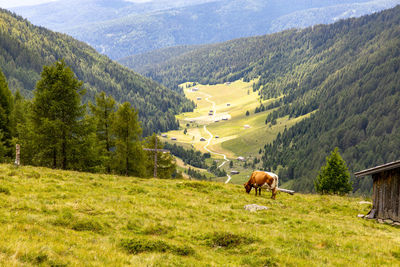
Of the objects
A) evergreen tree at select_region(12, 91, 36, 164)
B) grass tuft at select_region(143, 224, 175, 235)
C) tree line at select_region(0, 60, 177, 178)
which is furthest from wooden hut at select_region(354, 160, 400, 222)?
evergreen tree at select_region(12, 91, 36, 164)

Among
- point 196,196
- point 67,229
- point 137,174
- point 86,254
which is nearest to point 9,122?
Answer: point 137,174

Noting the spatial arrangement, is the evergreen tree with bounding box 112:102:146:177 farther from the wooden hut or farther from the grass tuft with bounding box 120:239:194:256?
the grass tuft with bounding box 120:239:194:256

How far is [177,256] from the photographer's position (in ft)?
45.7

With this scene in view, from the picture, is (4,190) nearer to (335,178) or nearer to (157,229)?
(157,229)

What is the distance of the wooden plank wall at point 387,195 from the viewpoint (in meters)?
25.6

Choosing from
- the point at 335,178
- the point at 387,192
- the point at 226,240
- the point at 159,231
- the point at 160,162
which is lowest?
the point at 335,178

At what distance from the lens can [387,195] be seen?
2634 centimetres

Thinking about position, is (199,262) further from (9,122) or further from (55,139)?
(9,122)

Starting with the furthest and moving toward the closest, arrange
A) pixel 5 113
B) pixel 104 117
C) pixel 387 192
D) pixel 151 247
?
pixel 5 113
pixel 104 117
pixel 387 192
pixel 151 247

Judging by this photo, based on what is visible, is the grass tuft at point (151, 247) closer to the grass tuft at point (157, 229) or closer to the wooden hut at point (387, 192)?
the grass tuft at point (157, 229)

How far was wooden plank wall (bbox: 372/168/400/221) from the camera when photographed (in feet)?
83.9

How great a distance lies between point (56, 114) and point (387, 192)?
36.2 metres

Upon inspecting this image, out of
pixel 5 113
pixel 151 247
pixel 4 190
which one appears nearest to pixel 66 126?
pixel 5 113

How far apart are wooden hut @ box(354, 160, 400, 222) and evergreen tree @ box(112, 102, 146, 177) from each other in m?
34.6
